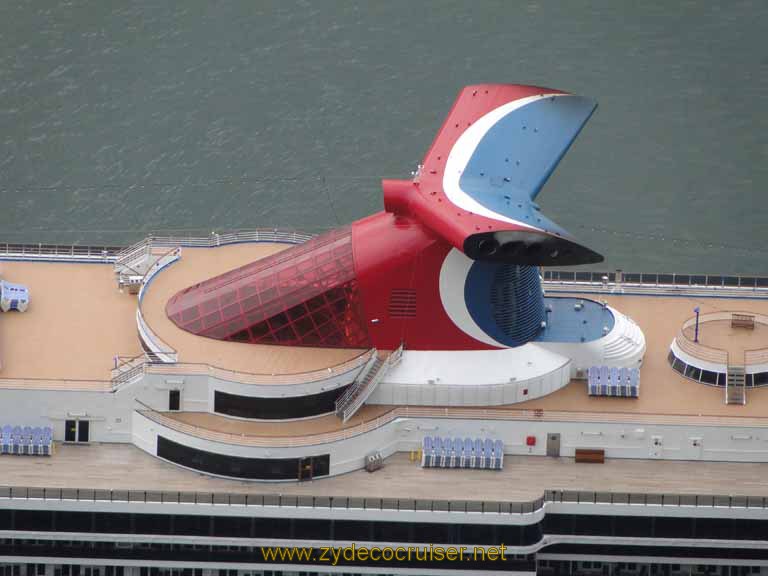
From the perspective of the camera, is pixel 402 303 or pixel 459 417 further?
pixel 402 303

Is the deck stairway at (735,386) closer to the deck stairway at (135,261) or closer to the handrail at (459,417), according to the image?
the handrail at (459,417)

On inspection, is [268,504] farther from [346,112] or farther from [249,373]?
[346,112]

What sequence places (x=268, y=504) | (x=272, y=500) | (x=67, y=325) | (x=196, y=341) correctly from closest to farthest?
(x=268, y=504) → (x=272, y=500) → (x=196, y=341) → (x=67, y=325)

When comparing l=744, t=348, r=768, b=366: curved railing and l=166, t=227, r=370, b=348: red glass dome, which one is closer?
l=166, t=227, r=370, b=348: red glass dome

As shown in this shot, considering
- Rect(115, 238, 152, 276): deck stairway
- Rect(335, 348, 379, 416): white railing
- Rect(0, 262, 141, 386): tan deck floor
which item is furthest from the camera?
Rect(115, 238, 152, 276): deck stairway

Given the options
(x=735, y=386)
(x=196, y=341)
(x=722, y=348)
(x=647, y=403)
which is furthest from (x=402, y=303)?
(x=735, y=386)

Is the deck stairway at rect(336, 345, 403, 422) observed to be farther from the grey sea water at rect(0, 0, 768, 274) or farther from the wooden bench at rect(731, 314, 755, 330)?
the grey sea water at rect(0, 0, 768, 274)

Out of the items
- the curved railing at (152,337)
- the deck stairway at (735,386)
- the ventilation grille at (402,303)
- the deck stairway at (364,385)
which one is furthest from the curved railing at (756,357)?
the curved railing at (152,337)

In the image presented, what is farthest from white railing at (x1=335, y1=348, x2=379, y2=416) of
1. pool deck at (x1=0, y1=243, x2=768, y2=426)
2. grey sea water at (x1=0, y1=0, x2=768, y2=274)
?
grey sea water at (x1=0, y1=0, x2=768, y2=274)
